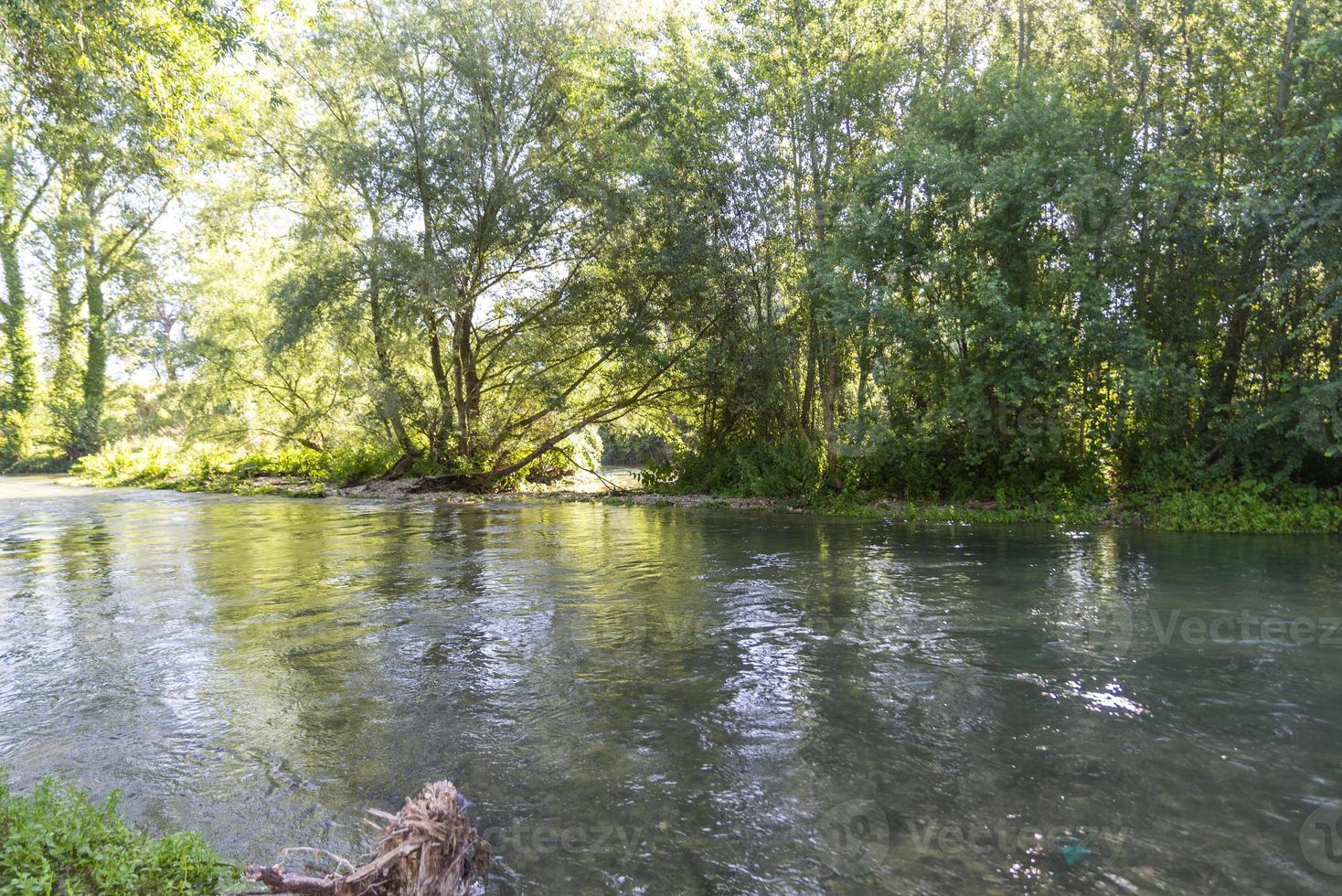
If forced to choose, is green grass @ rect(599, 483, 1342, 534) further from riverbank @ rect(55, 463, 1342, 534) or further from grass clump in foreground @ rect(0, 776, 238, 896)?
grass clump in foreground @ rect(0, 776, 238, 896)

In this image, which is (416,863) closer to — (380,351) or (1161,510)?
(1161,510)

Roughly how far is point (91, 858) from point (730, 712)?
3.40 metres

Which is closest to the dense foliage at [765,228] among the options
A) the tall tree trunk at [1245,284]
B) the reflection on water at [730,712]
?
the tall tree trunk at [1245,284]

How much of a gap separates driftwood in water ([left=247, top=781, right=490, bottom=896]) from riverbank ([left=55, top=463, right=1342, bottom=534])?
12547 millimetres

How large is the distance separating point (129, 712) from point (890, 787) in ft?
16.0

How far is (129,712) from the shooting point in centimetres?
534

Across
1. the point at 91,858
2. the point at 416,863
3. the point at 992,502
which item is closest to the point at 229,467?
the point at 992,502

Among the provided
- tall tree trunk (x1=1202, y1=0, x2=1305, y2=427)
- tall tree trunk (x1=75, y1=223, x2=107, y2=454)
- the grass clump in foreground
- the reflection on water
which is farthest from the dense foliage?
tall tree trunk (x1=75, y1=223, x2=107, y2=454)

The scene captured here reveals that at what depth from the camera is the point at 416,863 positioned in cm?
292

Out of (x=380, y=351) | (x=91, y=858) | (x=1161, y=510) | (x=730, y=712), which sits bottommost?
(x=730, y=712)

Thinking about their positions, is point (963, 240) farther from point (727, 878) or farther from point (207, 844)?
point (207, 844)

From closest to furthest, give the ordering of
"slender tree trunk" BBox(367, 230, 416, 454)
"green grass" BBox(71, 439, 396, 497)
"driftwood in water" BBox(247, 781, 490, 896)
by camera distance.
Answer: "driftwood in water" BBox(247, 781, 490, 896) < "slender tree trunk" BBox(367, 230, 416, 454) < "green grass" BBox(71, 439, 396, 497)

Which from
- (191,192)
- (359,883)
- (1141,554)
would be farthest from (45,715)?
(191,192)

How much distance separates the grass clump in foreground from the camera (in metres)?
2.87
